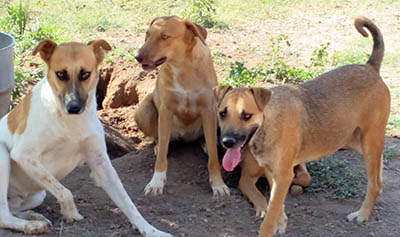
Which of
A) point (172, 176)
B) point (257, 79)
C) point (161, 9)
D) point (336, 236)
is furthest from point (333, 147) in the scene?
point (161, 9)

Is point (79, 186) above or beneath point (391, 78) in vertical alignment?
above

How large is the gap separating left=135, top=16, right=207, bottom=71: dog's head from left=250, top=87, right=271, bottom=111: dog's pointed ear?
1.25 m

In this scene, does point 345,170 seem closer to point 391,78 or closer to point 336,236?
point 336,236

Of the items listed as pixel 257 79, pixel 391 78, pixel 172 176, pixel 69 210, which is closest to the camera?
pixel 69 210

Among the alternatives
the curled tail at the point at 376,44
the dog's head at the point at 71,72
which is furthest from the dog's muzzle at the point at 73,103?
A: the curled tail at the point at 376,44

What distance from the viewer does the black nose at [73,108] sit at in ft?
15.0

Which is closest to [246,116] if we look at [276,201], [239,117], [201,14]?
[239,117]

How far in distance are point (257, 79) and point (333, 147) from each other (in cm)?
266

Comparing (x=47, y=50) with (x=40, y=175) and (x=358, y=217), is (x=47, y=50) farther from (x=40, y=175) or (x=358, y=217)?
(x=358, y=217)

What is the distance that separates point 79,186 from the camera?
5.97 meters

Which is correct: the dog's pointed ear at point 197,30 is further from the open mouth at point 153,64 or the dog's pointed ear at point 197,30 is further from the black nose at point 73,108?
the black nose at point 73,108

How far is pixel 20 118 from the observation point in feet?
16.6

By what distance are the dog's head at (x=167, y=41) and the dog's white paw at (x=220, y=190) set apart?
1.26m

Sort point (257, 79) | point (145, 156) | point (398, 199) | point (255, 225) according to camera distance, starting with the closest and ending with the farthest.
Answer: point (255, 225)
point (398, 199)
point (145, 156)
point (257, 79)
